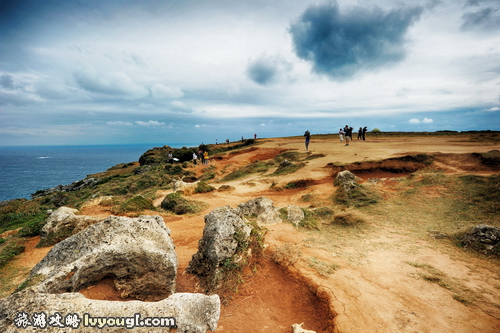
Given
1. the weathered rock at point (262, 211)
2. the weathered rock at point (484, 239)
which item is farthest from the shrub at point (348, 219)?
the weathered rock at point (484, 239)

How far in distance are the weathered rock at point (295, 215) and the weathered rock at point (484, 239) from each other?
648 cm

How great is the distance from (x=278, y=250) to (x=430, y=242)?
21.0ft

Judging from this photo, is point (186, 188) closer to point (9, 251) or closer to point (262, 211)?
point (262, 211)

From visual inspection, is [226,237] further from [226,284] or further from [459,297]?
[459,297]

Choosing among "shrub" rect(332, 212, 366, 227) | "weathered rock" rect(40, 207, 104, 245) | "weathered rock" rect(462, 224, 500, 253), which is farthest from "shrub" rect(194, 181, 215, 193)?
"weathered rock" rect(462, 224, 500, 253)

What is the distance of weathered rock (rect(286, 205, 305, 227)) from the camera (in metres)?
11.8

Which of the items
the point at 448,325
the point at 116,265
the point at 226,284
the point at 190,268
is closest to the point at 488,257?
the point at 448,325

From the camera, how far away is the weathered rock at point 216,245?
6.81 meters

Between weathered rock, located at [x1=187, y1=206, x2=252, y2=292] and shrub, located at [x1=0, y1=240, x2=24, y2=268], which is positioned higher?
weathered rock, located at [x1=187, y1=206, x2=252, y2=292]

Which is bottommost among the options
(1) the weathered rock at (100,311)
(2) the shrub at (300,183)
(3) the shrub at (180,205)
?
(3) the shrub at (180,205)

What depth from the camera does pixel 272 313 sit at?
5.82m

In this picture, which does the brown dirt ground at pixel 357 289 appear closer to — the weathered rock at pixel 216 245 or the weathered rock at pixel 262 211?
the weathered rock at pixel 216 245

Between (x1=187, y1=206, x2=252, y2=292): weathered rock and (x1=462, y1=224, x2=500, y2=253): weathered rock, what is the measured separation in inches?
334

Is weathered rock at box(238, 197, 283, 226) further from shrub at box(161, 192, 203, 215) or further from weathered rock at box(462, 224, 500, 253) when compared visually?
weathered rock at box(462, 224, 500, 253)
